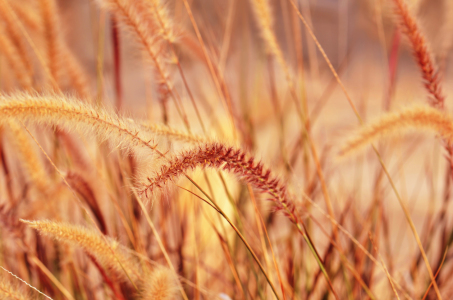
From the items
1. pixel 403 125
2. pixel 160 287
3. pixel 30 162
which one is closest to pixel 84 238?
pixel 160 287

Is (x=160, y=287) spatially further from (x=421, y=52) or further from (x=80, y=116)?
(x=421, y=52)

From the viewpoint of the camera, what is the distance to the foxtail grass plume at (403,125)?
0.37 m

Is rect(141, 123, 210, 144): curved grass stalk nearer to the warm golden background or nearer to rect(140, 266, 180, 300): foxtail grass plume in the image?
the warm golden background

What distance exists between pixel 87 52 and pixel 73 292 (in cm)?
201

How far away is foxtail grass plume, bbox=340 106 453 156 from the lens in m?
0.37

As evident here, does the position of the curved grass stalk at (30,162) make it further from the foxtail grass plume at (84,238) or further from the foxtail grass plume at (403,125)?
the foxtail grass plume at (403,125)

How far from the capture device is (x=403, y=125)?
0.40 metres

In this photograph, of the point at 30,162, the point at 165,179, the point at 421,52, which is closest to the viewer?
the point at 165,179

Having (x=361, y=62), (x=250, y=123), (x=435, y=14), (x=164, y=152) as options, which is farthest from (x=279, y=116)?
(x=435, y=14)

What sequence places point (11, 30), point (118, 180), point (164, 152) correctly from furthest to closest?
point (118, 180)
point (11, 30)
point (164, 152)

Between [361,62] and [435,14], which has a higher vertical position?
[435,14]

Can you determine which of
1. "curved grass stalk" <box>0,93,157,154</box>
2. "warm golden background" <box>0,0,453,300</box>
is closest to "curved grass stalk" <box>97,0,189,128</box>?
"warm golden background" <box>0,0,453,300</box>

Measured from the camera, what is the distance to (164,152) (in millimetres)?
303

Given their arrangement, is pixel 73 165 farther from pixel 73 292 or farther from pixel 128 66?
pixel 128 66
